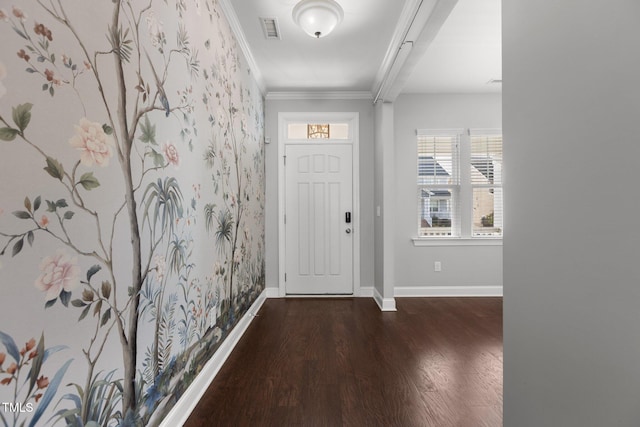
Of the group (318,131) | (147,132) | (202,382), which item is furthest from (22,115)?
(318,131)

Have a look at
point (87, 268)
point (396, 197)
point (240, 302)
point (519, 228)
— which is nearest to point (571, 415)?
point (519, 228)

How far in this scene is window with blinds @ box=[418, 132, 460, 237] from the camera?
4.03 metres

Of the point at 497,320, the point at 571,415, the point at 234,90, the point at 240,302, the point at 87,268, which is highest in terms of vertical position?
the point at 234,90

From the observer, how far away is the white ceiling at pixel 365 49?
233cm

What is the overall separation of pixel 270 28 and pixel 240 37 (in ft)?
0.91

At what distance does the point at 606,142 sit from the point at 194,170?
1.70 m

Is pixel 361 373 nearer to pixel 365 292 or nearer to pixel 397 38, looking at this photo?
pixel 365 292

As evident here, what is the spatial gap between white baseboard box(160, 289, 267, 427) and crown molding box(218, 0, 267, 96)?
243 centimetres

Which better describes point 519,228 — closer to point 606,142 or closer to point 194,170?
point 606,142

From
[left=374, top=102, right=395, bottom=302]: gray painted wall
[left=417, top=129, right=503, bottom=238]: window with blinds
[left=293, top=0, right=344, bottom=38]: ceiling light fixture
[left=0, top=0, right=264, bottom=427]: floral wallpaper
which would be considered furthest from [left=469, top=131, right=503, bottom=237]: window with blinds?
[left=0, top=0, right=264, bottom=427]: floral wallpaper

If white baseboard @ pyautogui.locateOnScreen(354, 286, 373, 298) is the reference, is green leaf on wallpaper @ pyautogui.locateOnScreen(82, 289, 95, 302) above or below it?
above

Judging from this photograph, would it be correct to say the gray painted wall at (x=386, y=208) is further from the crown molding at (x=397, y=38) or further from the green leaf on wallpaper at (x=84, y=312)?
the green leaf on wallpaper at (x=84, y=312)

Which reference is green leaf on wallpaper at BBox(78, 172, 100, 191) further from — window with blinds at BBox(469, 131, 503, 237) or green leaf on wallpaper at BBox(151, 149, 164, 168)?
window with blinds at BBox(469, 131, 503, 237)

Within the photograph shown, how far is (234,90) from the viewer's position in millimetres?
2525
